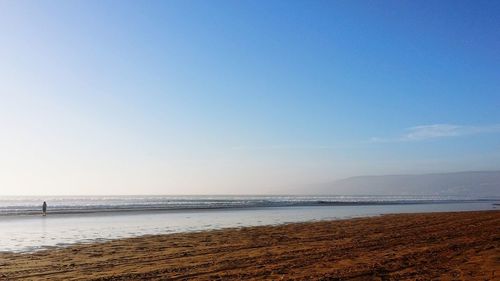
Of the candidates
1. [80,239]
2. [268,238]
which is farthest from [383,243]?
[80,239]

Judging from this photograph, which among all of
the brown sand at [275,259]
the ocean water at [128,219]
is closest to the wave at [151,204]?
the ocean water at [128,219]

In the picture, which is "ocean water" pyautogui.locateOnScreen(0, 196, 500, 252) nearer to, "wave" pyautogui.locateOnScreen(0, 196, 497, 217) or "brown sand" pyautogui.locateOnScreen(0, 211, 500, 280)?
"wave" pyautogui.locateOnScreen(0, 196, 497, 217)

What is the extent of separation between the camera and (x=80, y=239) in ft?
64.2

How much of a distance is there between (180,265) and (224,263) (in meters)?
1.21

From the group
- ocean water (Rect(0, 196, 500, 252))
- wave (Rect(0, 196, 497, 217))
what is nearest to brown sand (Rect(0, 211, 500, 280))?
ocean water (Rect(0, 196, 500, 252))

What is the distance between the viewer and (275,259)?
40.5 ft

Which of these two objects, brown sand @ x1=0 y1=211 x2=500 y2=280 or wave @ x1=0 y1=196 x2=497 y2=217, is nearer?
brown sand @ x1=0 y1=211 x2=500 y2=280

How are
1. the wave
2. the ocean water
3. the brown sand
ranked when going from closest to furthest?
the brown sand, the ocean water, the wave

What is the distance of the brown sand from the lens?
399 inches

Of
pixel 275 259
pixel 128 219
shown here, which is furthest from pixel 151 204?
pixel 275 259

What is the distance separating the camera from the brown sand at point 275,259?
1014 cm

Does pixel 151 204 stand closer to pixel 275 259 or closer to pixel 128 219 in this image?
pixel 128 219

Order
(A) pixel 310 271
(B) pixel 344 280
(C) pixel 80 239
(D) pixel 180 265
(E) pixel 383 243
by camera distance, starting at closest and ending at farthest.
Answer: (B) pixel 344 280
(A) pixel 310 271
(D) pixel 180 265
(E) pixel 383 243
(C) pixel 80 239

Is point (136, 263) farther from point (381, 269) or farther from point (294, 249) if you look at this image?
point (381, 269)
